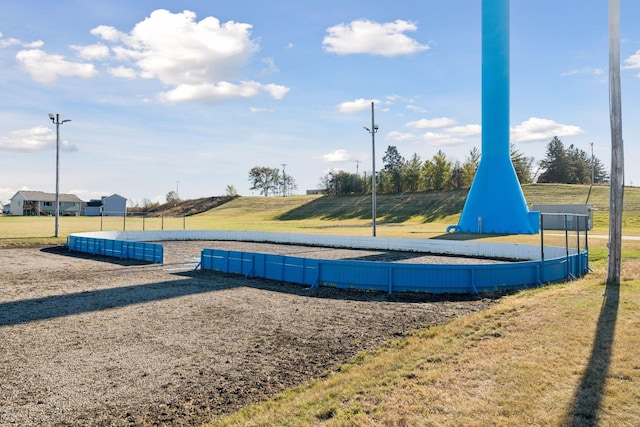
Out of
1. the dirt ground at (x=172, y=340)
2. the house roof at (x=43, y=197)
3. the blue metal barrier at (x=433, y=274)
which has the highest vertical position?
the house roof at (x=43, y=197)

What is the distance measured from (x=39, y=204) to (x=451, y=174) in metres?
93.2

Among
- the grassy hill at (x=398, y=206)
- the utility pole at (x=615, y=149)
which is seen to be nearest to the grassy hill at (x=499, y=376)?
the utility pole at (x=615, y=149)

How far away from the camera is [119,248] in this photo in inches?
1049

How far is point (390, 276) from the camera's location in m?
14.9

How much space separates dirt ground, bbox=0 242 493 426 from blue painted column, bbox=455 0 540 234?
26021 millimetres

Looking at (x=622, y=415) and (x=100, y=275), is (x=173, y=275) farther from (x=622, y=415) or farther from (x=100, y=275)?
(x=622, y=415)

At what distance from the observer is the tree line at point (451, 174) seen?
89375 millimetres

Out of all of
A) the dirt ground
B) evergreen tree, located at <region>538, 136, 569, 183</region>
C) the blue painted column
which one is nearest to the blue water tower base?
the blue painted column

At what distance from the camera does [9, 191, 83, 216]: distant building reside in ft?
336

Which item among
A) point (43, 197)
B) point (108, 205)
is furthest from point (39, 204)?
point (108, 205)

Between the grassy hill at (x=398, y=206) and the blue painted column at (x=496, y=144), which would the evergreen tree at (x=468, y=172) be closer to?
the grassy hill at (x=398, y=206)

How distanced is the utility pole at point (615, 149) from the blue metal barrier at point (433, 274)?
2530 millimetres

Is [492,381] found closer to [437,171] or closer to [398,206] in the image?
[398,206]

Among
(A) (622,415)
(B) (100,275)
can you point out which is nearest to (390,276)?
(A) (622,415)
